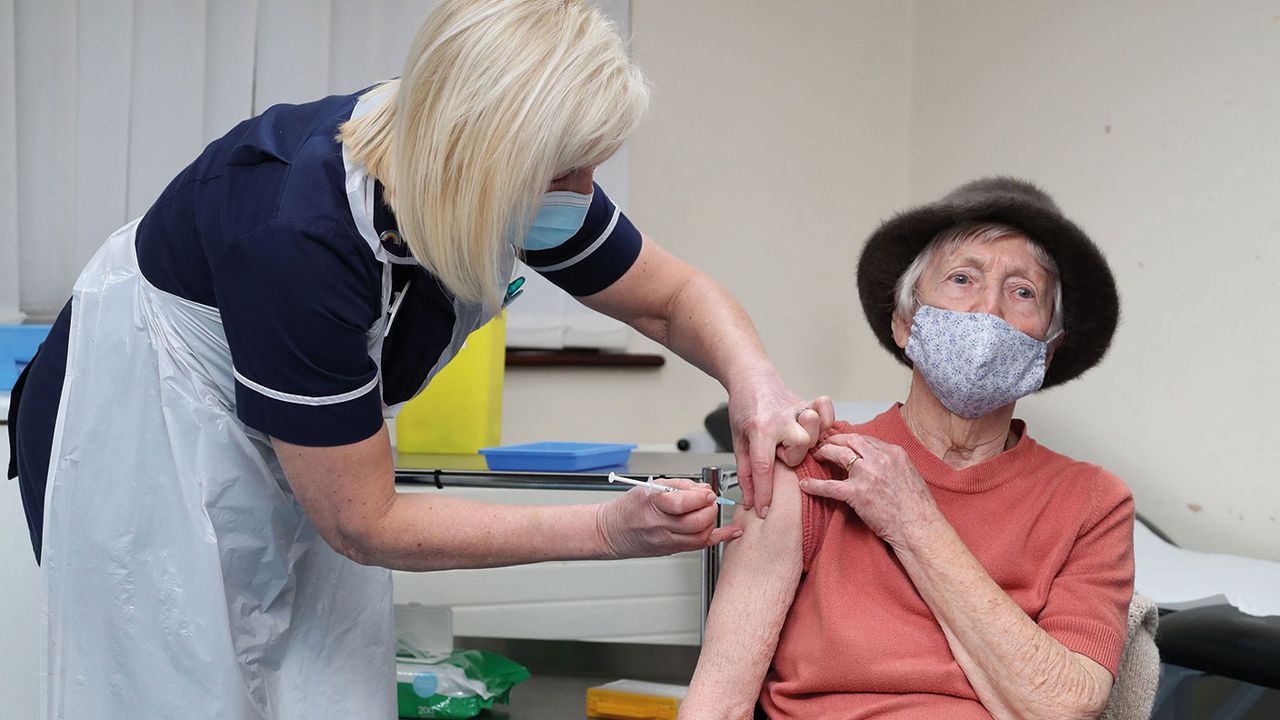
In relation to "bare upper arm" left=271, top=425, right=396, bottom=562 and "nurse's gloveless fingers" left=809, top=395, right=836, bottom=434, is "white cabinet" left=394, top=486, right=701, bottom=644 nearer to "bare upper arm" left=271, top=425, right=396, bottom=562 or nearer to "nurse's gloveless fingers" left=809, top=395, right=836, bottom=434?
"nurse's gloveless fingers" left=809, top=395, right=836, bottom=434

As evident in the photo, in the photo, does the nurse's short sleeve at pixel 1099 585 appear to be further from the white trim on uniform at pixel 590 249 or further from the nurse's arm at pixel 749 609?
the white trim on uniform at pixel 590 249

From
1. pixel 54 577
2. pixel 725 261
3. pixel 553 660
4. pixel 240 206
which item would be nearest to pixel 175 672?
pixel 54 577

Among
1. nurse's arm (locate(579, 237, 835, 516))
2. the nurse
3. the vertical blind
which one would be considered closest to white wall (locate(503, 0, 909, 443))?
the vertical blind

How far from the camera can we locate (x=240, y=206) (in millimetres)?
1130

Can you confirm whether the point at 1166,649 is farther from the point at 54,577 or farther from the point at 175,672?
the point at 54,577

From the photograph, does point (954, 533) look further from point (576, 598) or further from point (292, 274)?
point (576, 598)

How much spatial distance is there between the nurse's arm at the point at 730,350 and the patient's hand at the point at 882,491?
51 mm

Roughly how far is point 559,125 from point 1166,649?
4.62 ft

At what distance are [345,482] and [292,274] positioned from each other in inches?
8.7

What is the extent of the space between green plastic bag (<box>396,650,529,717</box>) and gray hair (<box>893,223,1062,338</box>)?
1.22 meters

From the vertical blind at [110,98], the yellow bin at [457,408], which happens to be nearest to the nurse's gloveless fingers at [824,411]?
the yellow bin at [457,408]

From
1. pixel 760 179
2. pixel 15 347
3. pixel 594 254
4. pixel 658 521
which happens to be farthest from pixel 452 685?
pixel 760 179

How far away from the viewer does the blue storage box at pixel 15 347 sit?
2.02 meters

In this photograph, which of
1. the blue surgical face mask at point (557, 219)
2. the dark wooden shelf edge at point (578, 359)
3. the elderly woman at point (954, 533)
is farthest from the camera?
the dark wooden shelf edge at point (578, 359)
